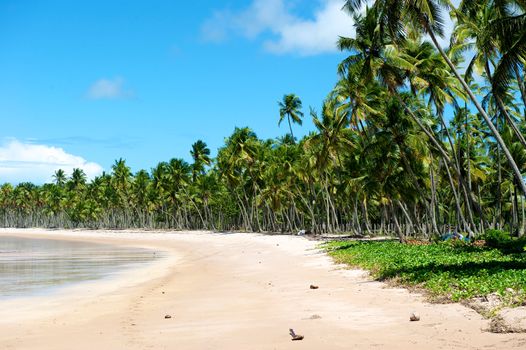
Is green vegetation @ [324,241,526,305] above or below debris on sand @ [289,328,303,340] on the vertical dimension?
above

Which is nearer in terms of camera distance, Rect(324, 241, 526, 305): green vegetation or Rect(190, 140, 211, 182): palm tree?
Rect(324, 241, 526, 305): green vegetation

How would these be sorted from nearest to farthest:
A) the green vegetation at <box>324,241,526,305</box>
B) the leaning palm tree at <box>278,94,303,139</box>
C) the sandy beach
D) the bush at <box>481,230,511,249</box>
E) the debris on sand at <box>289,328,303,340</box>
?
the sandy beach
the debris on sand at <box>289,328,303,340</box>
the green vegetation at <box>324,241,526,305</box>
the bush at <box>481,230,511,249</box>
the leaning palm tree at <box>278,94,303,139</box>

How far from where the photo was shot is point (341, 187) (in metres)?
48.6

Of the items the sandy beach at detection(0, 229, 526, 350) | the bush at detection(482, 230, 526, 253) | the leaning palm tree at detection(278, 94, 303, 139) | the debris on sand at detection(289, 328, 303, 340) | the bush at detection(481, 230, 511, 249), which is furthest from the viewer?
the leaning palm tree at detection(278, 94, 303, 139)

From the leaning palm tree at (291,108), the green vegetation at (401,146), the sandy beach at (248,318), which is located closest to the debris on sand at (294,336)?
the sandy beach at (248,318)

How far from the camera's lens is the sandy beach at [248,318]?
335 inches

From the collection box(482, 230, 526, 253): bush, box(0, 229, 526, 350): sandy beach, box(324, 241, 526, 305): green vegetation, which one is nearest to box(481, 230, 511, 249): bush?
box(482, 230, 526, 253): bush

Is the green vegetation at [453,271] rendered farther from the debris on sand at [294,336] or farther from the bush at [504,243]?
the debris on sand at [294,336]

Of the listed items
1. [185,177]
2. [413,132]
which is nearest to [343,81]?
[413,132]

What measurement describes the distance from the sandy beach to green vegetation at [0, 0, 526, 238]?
331 inches

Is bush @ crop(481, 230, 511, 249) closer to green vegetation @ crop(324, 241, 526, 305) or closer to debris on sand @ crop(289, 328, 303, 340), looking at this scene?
green vegetation @ crop(324, 241, 526, 305)

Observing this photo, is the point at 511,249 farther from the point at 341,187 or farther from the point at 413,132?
the point at 341,187

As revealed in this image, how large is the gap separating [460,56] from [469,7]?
6.67 m

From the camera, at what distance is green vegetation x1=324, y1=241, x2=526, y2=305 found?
441 inches
